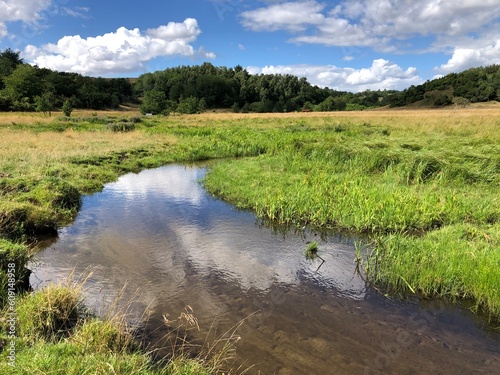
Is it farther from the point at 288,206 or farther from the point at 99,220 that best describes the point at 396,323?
the point at 99,220

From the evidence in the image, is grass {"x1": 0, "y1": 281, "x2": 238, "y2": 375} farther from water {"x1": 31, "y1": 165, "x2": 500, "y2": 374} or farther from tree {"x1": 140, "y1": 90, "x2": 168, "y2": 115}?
tree {"x1": 140, "y1": 90, "x2": 168, "y2": 115}

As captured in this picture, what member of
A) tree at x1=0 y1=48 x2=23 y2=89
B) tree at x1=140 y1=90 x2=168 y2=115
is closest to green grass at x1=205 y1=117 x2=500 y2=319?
tree at x1=140 y1=90 x2=168 y2=115

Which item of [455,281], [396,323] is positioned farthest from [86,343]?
[455,281]

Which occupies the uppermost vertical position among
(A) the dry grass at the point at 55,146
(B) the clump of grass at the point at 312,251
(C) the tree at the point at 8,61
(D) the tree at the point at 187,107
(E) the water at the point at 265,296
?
(C) the tree at the point at 8,61

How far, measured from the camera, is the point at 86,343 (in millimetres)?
4648

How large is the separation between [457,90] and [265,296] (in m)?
93.6

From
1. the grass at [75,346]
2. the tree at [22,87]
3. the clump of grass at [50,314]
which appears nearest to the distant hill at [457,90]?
the tree at [22,87]

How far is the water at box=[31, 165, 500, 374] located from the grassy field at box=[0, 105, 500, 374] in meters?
0.71

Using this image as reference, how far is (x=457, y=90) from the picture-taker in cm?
8369

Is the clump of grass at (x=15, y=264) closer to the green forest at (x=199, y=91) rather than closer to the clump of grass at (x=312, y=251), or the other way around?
the clump of grass at (x=312, y=251)

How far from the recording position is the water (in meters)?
5.51

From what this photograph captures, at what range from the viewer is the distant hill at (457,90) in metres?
76.1

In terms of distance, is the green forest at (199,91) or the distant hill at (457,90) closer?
the green forest at (199,91)

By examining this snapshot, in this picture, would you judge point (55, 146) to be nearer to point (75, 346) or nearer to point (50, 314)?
point (50, 314)
